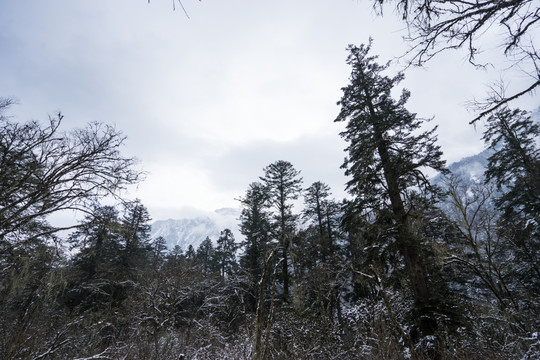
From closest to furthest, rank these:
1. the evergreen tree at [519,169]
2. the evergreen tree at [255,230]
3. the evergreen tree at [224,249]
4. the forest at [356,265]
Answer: the forest at [356,265]
the evergreen tree at [519,169]
the evergreen tree at [255,230]
the evergreen tree at [224,249]

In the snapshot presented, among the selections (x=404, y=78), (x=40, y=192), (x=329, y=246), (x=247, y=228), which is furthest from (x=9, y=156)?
(x=329, y=246)

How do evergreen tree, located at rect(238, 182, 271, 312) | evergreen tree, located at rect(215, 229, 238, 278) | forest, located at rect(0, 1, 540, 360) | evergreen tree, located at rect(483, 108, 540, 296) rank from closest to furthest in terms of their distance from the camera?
forest, located at rect(0, 1, 540, 360) < evergreen tree, located at rect(483, 108, 540, 296) < evergreen tree, located at rect(238, 182, 271, 312) < evergreen tree, located at rect(215, 229, 238, 278)

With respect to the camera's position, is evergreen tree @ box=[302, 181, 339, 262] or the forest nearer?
the forest

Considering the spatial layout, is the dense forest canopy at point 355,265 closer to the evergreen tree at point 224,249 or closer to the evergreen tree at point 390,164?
the evergreen tree at point 390,164

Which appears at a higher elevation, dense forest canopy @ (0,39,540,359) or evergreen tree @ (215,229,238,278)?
evergreen tree @ (215,229,238,278)

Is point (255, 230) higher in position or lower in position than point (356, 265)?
higher

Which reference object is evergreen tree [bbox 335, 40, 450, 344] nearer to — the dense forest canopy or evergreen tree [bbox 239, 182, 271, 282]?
the dense forest canopy

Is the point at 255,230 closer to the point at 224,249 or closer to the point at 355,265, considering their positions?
the point at 355,265

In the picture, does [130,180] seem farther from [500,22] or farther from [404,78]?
[404,78]

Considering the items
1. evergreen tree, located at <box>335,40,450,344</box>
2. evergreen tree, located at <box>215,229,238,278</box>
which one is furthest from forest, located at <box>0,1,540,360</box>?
evergreen tree, located at <box>215,229,238,278</box>

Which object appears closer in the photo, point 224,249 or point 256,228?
point 256,228

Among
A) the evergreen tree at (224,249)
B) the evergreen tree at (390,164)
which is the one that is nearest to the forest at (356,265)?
the evergreen tree at (390,164)

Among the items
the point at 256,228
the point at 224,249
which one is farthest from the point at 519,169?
the point at 224,249

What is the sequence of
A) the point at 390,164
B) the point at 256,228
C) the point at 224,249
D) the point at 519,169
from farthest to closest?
1. the point at 224,249
2. the point at 256,228
3. the point at 519,169
4. the point at 390,164
